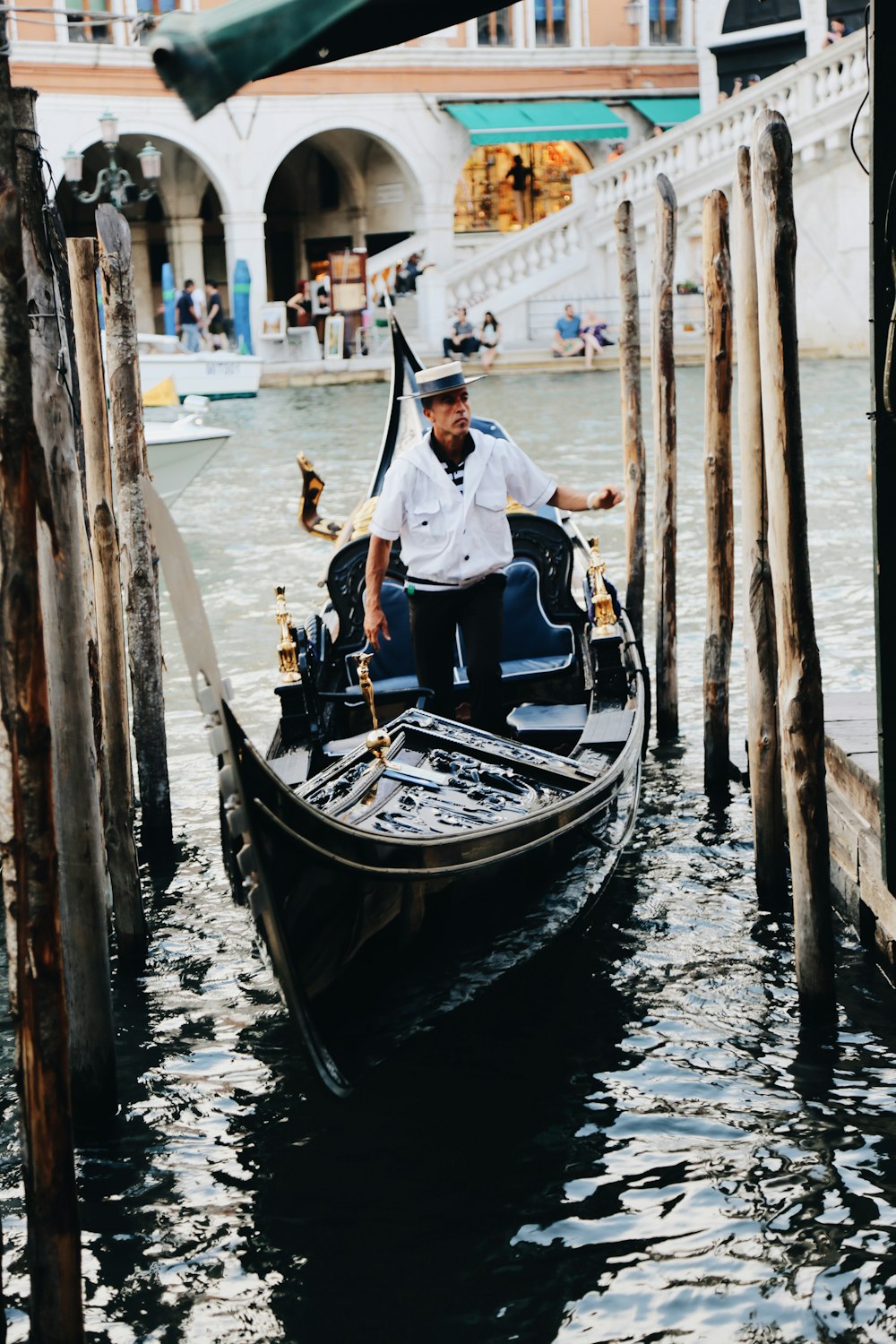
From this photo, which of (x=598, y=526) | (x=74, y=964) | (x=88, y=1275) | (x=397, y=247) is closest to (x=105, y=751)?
(x=74, y=964)

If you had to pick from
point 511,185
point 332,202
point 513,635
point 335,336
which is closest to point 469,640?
point 513,635

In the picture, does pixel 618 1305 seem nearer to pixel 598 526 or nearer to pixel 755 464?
pixel 755 464

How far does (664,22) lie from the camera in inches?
736

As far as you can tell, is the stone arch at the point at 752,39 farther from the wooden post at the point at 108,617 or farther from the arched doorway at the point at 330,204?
the wooden post at the point at 108,617

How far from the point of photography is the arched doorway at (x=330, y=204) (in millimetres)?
18594

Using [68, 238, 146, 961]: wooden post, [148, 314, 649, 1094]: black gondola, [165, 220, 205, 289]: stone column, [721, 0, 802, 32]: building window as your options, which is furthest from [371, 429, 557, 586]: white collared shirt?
[165, 220, 205, 289]: stone column

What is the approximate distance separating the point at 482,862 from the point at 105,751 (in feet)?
2.87

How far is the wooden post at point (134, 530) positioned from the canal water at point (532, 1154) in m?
0.20

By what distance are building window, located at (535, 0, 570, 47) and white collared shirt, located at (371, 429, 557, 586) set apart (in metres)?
16.2

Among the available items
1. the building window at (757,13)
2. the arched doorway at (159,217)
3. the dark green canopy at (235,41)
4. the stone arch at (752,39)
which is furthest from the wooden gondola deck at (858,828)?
the arched doorway at (159,217)

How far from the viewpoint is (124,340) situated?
11.2 feet

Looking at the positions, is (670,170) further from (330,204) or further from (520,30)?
(330,204)

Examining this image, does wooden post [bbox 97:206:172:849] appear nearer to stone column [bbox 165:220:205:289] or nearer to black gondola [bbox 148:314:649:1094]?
black gondola [bbox 148:314:649:1094]

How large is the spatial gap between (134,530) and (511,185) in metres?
16.5
